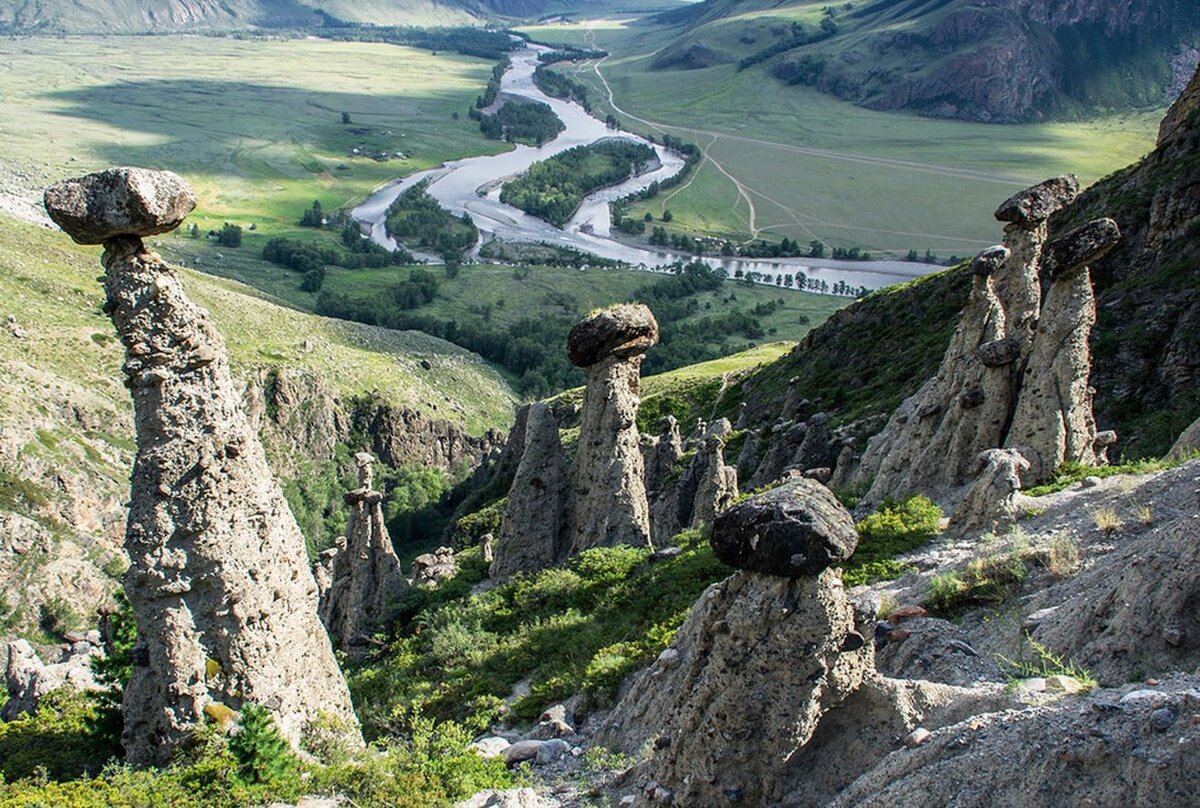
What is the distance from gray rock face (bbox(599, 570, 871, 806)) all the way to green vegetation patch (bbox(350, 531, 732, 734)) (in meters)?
6.13

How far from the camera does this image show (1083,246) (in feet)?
58.7

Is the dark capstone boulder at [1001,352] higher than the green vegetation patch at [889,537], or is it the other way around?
the dark capstone boulder at [1001,352]

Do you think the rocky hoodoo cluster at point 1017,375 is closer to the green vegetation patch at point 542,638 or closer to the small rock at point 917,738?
the green vegetation patch at point 542,638

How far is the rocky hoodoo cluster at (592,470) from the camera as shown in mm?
21952

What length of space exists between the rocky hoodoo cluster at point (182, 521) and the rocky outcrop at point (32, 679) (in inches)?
326

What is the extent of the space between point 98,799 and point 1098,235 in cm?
1906

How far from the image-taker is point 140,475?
1231 cm

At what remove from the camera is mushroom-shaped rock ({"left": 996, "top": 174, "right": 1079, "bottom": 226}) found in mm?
22203

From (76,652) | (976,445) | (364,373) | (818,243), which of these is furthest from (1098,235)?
(818,243)

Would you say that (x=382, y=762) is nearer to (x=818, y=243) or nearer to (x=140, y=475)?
(x=140, y=475)

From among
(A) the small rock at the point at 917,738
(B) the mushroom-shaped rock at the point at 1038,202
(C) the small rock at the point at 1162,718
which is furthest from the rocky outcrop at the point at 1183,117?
(C) the small rock at the point at 1162,718

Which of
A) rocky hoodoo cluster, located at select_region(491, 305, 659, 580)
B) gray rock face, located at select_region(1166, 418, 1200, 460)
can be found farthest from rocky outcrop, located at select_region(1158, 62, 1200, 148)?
rocky hoodoo cluster, located at select_region(491, 305, 659, 580)

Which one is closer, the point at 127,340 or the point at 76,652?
the point at 127,340

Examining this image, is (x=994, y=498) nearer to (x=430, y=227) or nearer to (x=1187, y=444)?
(x=1187, y=444)
